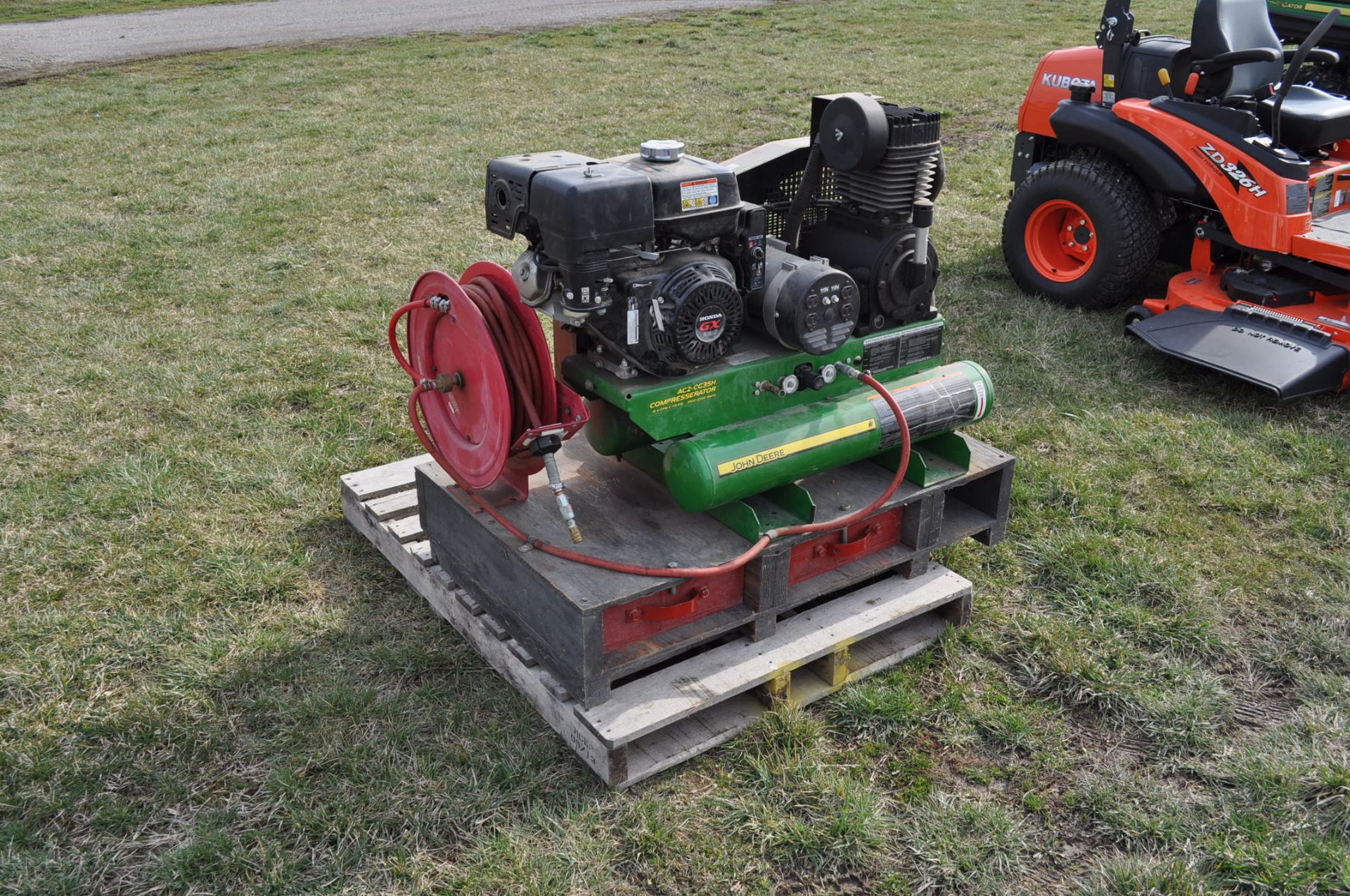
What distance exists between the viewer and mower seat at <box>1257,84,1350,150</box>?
17.8 feet

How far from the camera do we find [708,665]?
10.7 feet

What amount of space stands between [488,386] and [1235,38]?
4394 mm

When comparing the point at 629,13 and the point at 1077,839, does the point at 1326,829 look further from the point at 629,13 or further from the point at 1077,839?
the point at 629,13

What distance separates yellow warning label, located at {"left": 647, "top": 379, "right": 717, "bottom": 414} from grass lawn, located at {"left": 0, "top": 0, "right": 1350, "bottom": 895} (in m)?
0.94

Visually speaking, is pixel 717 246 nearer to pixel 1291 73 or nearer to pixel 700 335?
pixel 700 335

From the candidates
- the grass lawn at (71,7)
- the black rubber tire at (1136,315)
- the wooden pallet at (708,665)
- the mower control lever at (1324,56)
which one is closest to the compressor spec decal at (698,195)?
the wooden pallet at (708,665)

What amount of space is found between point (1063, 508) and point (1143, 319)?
1664mm

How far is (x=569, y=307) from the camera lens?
309 centimetres

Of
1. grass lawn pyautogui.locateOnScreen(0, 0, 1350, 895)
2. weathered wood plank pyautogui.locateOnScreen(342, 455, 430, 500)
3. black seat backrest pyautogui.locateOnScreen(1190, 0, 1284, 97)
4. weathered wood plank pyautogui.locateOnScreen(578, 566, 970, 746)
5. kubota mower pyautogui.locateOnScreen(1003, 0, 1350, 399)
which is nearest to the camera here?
grass lawn pyautogui.locateOnScreen(0, 0, 1350, 895)

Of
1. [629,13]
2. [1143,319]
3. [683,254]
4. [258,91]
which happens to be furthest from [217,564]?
[629,13]

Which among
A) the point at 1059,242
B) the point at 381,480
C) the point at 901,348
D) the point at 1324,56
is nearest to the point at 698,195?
the point at 901,348

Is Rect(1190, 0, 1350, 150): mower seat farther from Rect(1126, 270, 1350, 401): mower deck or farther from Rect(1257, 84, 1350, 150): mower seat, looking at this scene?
Rect(1126, 270, 1350, 401): mower deck

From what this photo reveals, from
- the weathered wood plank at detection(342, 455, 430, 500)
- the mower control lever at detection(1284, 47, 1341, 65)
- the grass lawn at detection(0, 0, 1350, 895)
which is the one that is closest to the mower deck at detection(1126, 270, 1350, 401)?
the grass lawn at detection(0, 0, 1350, 895)

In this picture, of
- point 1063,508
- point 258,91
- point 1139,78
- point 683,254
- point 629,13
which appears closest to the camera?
point 683,254
